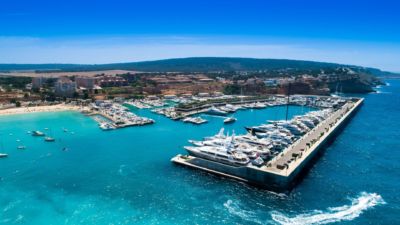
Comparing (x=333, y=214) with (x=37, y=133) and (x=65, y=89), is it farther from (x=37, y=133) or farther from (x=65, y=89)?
(x=65, y=89)

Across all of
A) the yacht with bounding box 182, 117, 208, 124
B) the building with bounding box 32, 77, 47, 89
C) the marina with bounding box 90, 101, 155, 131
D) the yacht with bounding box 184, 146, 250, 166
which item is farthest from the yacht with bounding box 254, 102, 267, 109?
the building with bounding box 32, 77, 47, 89

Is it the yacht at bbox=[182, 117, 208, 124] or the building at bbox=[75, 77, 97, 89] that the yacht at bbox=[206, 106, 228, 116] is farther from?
the building at bbox=[75, 77, 97, 89]

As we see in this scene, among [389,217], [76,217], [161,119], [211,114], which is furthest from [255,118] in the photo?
[76,217]

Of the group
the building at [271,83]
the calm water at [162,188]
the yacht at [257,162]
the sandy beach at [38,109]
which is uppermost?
the yacht at [257,162]

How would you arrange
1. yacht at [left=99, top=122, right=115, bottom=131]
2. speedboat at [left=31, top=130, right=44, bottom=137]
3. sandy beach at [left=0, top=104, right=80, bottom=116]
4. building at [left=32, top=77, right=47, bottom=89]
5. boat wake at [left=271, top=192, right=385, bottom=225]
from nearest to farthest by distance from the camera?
1. boat wake at [left=271, top=192, right=385, bottom=225]
2. speedboat at [left=31, top=130, right=44, bottom=137]
3. yacht at [left=99, top=122, right=115, bottom=131]
4. sandy beach at [left=0, top=104, right=80, bottom=116]
5. building at [left=32, top=77, right=47, bottom=89]

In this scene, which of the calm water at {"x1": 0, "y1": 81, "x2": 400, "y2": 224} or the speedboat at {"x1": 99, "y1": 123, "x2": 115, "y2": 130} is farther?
the speedboat at {"x1": 99, "y1": 123, "x2": 115, "y2": 130}

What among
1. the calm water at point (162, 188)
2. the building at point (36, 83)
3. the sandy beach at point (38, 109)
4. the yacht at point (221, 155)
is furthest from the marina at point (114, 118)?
the building at point (36, 83)

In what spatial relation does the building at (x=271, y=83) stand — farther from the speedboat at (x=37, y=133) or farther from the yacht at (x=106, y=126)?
the speedboat at (x=37, y=133)
